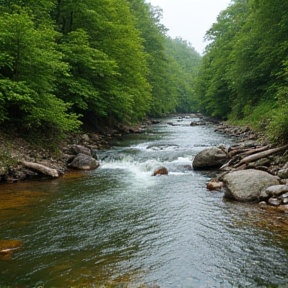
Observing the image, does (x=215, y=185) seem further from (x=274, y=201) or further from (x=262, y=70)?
(x=262, y=70)

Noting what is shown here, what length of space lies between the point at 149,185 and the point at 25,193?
12.1ft

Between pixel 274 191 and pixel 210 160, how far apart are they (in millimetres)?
4166

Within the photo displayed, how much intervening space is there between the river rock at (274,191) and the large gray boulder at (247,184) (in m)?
0.16

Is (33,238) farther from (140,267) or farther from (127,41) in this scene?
(127,41)

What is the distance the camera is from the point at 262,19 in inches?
704

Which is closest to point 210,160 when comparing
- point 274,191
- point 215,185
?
point 215,185

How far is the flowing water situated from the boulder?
225 centimetres

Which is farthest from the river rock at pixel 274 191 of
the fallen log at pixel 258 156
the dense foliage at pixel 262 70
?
the dense foliage at pixel 262 70

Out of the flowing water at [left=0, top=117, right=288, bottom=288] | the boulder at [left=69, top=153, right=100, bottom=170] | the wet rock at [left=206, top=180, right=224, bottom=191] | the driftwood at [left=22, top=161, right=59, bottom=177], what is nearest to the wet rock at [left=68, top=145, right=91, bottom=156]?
the boulder at [left=69, top=153, right=100, bottom=170]

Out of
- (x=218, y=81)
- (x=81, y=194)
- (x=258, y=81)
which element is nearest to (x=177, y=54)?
(x=218, y=81)

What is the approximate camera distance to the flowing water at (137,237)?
4164 millimetres

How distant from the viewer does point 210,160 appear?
11.4 meters

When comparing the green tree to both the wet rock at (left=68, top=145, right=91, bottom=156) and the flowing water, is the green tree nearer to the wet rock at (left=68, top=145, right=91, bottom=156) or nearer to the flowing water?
the wet rock at (left=68, top=145, right=91, bottom=156)

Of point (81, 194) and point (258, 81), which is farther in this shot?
point (258, 81)
